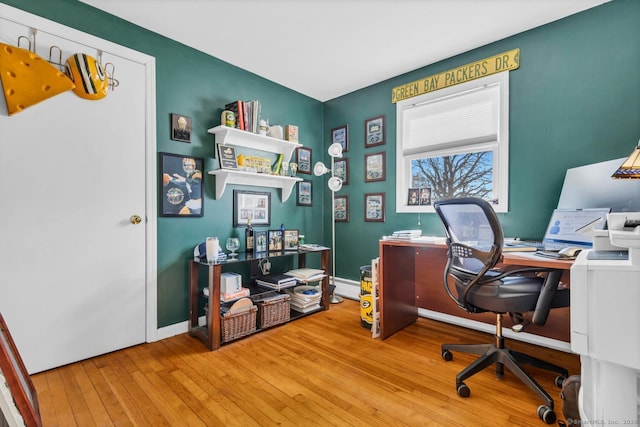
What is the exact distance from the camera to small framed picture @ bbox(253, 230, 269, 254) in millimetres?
2725

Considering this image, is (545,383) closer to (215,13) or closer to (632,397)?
(632,397)

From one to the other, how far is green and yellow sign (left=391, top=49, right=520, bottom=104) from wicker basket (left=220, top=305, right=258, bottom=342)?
2.56m

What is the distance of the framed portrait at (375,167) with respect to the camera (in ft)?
10.5

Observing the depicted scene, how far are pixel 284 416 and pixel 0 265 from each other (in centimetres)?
188

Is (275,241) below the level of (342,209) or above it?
below

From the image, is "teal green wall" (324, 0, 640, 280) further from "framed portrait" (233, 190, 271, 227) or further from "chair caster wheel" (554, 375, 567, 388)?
"framed portrait" (233, 190, 271, 227)

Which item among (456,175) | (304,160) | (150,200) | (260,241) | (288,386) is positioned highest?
(304,160)

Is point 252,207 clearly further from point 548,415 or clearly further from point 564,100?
point 564,100

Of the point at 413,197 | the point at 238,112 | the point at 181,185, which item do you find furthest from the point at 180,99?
the point at 413,197

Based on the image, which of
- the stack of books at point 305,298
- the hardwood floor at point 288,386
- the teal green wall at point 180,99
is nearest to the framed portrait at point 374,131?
the teal green wall at point 180,99

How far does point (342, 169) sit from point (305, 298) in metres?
1.60

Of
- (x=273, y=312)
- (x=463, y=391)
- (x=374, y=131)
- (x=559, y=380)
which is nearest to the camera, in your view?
(x=463, y=391)

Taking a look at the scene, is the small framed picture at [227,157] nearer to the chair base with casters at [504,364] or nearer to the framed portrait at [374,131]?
the framed portrait at [374,131]

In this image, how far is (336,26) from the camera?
226 cm
